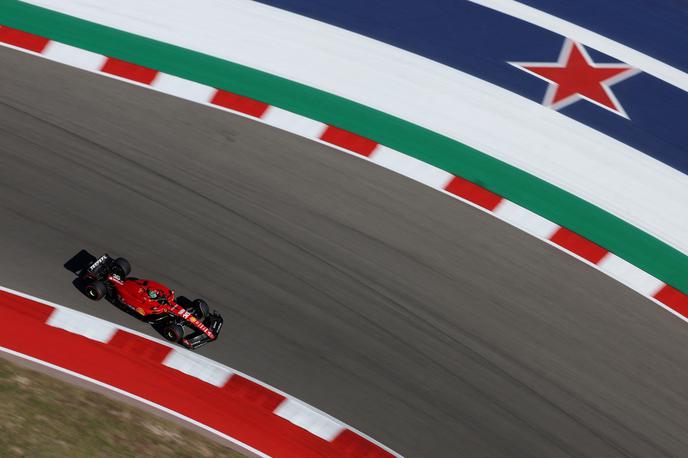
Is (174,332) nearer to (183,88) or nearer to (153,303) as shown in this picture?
(153,303)

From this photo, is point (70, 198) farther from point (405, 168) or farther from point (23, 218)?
point (405, 168)

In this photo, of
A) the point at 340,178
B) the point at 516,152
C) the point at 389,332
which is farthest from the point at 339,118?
the point at 389,332

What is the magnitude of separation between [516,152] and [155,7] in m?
7.90

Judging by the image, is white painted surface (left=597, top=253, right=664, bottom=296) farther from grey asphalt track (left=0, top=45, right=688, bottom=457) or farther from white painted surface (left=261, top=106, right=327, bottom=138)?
white painted surface (left=261, top=106, right=327, bottom=138)

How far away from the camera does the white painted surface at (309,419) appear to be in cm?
1322

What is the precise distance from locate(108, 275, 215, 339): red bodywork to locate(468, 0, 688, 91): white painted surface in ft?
31.6

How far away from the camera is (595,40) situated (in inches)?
730

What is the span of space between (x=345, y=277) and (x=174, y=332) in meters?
2.92

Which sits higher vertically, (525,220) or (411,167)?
(525,220)

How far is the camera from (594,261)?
15359 millimetres

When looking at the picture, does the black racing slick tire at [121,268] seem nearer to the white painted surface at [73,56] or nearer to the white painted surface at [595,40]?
the white painted surface at [73,56]

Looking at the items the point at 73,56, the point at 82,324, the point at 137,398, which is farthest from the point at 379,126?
the point at 137,398

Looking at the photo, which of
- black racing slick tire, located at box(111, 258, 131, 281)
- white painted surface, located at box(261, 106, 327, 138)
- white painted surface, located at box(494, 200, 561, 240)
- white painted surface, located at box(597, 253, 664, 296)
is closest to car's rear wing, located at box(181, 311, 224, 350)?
black racing slick tire, located at box(111, 258, 131, 281)

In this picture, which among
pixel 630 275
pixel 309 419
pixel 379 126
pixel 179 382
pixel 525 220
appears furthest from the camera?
pixel 379 126
